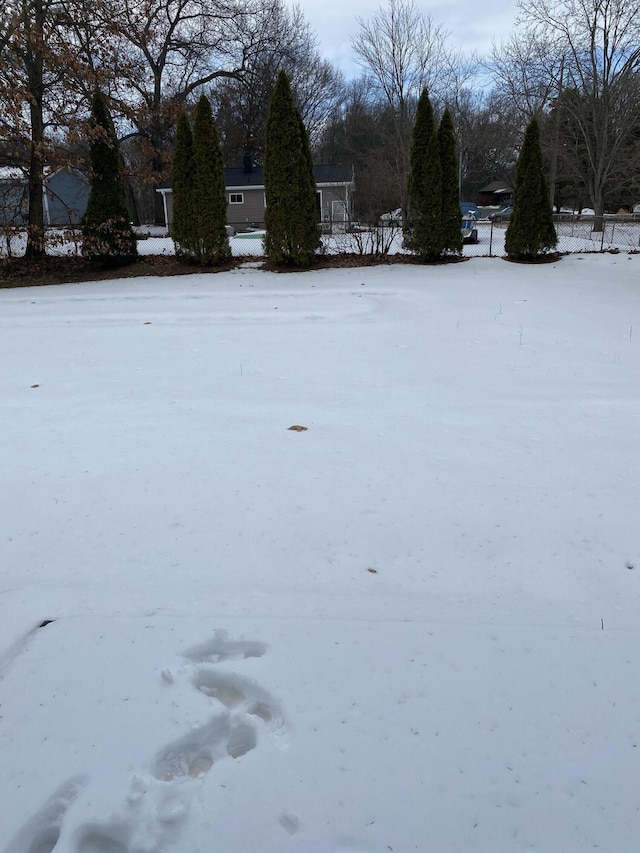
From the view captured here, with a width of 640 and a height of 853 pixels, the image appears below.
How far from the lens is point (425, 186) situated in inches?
515

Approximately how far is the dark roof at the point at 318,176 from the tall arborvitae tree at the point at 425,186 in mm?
13802

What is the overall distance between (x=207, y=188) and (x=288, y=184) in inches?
70.5

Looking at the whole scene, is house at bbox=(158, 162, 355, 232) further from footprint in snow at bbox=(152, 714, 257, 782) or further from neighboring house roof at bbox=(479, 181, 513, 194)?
neighboring house roof at bbox=(479, 181, 513, 194)

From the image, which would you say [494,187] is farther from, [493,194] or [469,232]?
[469,232]

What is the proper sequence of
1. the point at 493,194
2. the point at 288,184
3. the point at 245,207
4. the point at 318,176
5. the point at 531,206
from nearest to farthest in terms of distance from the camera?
1. the point at 288,184
2. the point at 531,206
3. the point at 318,176
4. the point at 245,207
5. the point at 493,194

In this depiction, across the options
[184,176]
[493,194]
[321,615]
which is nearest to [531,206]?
[184,176]

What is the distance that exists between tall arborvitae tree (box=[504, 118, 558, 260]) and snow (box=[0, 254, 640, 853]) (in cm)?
906

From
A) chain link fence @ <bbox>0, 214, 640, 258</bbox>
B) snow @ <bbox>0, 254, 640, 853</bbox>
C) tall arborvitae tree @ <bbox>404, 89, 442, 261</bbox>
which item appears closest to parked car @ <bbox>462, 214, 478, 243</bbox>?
chain link fence @ <bbox>0, 214, 640, 258</bbox>

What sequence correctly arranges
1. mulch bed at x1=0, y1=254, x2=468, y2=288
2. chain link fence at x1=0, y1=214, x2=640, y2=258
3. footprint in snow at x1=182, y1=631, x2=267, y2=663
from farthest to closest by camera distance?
1. chain link fence at x1=0, y1=214, x2=640, y2=258
2. mulch bed at x1=0, y1=254, x2=468, y2=288
3. footprint in snow at x1=182, y1=631, x2=267, y2=663

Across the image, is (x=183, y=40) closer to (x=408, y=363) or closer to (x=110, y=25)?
(x=110, y=25)

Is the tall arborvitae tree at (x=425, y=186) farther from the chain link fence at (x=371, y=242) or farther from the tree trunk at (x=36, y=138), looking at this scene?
the tree trunk at (x=36, y=138)

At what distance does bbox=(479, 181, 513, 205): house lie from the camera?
5712cm

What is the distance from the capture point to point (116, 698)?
71.5 inches

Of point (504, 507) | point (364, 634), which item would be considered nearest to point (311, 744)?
point (364, 634)
